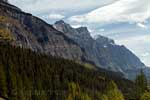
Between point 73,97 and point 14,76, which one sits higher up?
point 14,76

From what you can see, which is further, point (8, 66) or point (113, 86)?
point (8, 66)

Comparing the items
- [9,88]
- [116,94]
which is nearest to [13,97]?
[9,88]

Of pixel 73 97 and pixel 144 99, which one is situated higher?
pixel 144 99

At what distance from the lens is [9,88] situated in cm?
15788

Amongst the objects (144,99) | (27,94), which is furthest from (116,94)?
(27,94)

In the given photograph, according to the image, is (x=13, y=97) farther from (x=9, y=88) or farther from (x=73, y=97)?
(x=73, y=97)

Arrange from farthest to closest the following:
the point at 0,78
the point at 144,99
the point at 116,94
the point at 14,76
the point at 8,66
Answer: the point at 8,66
the point at 14,76
the point at 0,78
the point at 116,94
the point at 144,99

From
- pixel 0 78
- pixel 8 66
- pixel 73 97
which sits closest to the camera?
pixel 0 78

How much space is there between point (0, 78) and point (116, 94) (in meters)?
47.7

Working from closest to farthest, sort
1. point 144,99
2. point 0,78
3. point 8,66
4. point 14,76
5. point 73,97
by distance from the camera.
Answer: point 144,99
point 0,78
point 14,76
point 8,66
point 73,97

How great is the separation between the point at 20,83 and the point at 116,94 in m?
52.0

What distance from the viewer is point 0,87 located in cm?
14675

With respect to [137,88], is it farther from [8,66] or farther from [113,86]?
[8,66]

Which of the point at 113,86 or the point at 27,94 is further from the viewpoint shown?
the point at 27,94
